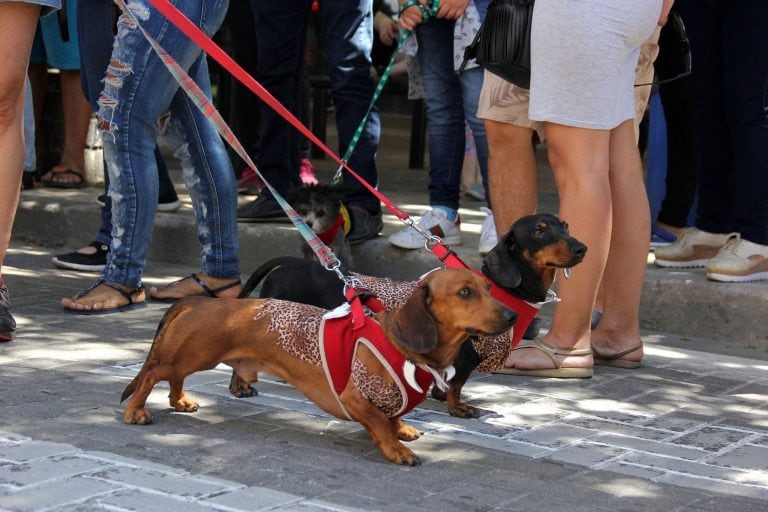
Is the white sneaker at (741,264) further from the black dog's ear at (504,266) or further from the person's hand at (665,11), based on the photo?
the black dog's ear at (504,266)

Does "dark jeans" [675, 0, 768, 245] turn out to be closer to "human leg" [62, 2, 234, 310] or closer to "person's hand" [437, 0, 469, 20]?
"person's hand" [437, 0, 469, 20]

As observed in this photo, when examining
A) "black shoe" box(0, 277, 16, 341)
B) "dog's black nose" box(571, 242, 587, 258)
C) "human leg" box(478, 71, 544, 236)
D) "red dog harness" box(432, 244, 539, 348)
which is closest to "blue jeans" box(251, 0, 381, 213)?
"human leg" box(478, 71, 544, 236)

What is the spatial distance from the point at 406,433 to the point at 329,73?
3.32 metres

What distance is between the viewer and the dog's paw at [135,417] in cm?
386

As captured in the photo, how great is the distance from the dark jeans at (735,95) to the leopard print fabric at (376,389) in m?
2.71

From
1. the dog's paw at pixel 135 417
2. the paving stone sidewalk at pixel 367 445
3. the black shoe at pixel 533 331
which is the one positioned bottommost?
the paving stone sidewalk at pixel 367 445

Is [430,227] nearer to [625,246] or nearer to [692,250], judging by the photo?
[692,250]

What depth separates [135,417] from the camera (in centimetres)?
386

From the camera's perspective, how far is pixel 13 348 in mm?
4762

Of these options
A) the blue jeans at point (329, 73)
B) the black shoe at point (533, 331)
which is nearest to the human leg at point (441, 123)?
the blue jeans at point (329, 73)

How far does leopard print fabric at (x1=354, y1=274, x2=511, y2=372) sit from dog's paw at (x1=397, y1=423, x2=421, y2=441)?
0.39 metres

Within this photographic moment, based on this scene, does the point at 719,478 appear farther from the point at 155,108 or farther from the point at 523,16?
the point at 155,108

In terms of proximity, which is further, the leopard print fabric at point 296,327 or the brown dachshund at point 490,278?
the brown dachshund at point 490,278

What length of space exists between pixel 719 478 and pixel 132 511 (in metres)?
1.71
